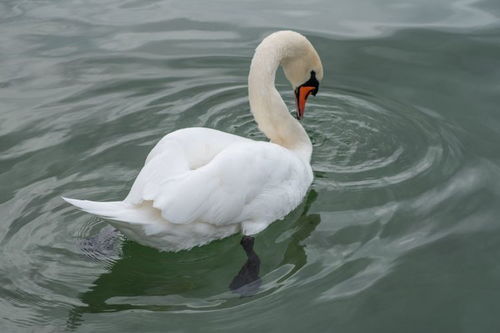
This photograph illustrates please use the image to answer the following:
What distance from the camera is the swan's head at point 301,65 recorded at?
6.48 m

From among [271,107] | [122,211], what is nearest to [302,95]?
[271,107]

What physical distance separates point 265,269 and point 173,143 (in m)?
1.03

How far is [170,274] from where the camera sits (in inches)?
201

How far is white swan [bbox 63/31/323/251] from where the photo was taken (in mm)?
4844

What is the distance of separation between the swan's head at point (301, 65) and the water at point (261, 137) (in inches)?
17.4

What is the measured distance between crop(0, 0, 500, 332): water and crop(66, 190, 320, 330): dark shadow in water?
0.01 meters

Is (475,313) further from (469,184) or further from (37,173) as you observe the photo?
(37,173)

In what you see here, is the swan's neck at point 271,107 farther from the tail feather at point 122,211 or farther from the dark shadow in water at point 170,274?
the tail feather at point 122,211

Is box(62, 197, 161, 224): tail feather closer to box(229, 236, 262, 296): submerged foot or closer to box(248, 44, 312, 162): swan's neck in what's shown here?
box(229, 236, 262, 296): submerged foot

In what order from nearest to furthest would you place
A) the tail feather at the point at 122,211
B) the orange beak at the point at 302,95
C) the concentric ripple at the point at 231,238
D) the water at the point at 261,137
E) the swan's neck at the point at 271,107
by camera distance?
the tail feather at the point at 122,211
the water at the point at 261,137
the concentric ripple at the point at 231,238
the swan's neck at the point at 271,107
the orange beak at the point at 302,95

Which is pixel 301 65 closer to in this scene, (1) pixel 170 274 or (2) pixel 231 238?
(2) pixel 231 238

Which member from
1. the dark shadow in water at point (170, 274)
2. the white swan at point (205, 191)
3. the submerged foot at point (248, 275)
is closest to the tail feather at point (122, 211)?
the white swan at point (205, 191)

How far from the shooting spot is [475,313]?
15.5ft

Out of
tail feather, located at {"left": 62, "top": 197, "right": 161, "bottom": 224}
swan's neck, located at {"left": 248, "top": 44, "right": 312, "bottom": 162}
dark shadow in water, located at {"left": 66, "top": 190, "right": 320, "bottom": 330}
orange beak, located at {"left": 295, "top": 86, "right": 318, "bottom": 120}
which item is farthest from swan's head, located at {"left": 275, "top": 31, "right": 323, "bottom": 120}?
tail feather, located at {"left": 62, "top": 197, "right": 161, "bottom": 224}
